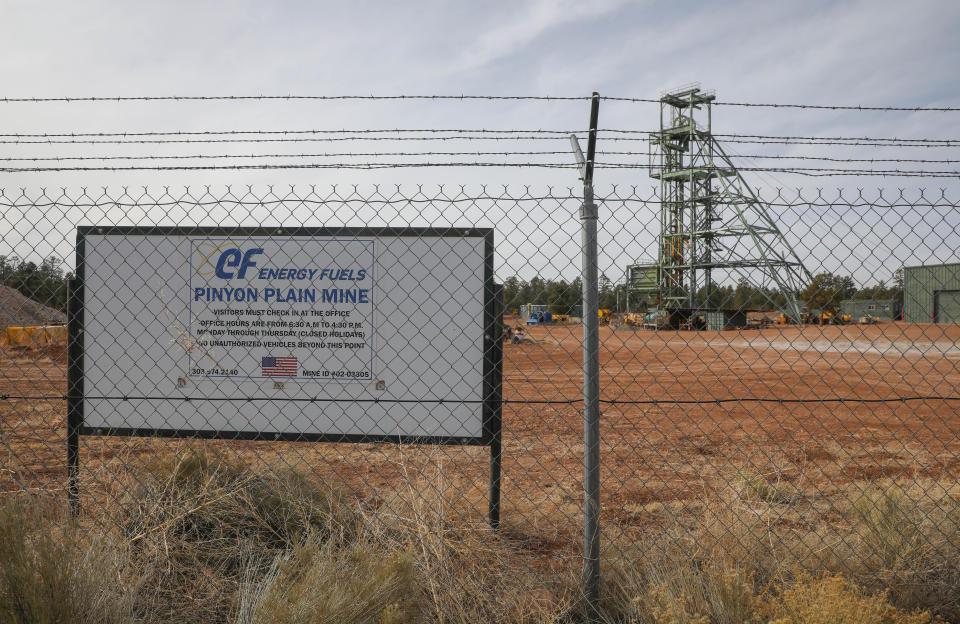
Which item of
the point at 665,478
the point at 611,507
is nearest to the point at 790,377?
the point at 665,478

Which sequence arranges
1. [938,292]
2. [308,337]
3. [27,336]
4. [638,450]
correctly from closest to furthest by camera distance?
[938,292]
[308,337]
[638,450]
[27,336]

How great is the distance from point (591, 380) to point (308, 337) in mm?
1944

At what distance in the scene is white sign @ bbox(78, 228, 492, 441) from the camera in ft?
13.5

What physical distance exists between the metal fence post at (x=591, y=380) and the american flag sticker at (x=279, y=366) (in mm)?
2003

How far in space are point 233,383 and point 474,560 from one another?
1972 mm

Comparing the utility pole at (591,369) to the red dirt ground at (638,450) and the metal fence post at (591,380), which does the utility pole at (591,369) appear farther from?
the red dirt ground at (638,450)

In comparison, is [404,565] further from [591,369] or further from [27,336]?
→ [27,336]

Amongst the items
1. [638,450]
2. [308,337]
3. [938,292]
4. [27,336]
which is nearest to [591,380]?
[308,337]

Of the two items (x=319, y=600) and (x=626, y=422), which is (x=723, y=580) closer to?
(x=319, y=600)

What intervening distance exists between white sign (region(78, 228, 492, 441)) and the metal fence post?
93 centimetres

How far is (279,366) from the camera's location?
13.8 ft

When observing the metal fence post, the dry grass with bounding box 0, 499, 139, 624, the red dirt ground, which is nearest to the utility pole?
the metal fence post

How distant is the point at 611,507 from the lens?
18.2 ft

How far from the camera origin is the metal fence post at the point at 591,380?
3264 millimetres
